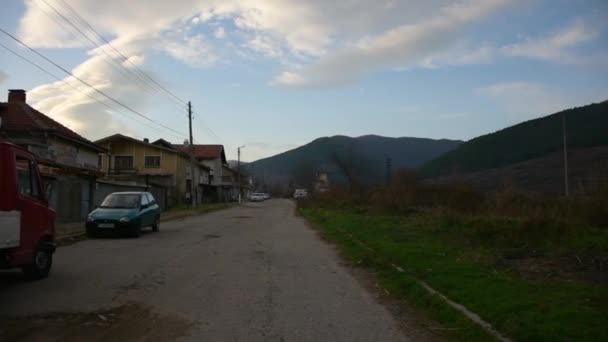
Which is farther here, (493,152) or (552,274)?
(493,152)

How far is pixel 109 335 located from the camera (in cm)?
561

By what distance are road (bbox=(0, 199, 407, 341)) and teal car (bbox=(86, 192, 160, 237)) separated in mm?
4429

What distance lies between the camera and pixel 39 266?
29.2 feet

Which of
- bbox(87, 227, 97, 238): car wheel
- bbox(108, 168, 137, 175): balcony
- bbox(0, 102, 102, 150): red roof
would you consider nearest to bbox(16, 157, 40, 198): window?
bbox(87, 227, 97, 238): car wheel

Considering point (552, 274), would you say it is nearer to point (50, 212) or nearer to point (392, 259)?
point (392, 259)

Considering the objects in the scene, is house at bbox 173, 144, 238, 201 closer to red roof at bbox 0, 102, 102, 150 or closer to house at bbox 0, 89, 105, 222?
house at bbox 0, 89, 105, 222

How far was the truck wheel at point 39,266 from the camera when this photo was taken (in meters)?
8.71

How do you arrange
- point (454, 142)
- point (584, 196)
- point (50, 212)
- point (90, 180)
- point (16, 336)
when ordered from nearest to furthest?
point (16, 336) → point (50, 212) → point (584, 196) → point (90, 180) → point (454, 142)

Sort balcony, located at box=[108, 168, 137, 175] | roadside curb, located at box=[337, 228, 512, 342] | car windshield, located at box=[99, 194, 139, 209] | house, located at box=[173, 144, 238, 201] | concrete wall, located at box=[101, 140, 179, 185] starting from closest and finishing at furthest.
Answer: roadside curb, located at box=[337, 228, 512, 342] → car windshield, located at box=[99, 194, 139, 209] → balcony, located at box=[108, 168, 137, 175] → concrete wall, located at box=[101, 140, 179, 185] → house, located at box=[173, 144, 238, 201]

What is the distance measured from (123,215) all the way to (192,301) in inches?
432

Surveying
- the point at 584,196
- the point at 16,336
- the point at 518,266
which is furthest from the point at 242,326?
the point at 584,196

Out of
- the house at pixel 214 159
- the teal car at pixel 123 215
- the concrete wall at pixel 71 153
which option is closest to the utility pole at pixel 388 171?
the teal car at pixel 123 215

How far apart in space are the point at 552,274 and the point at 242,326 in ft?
17.4

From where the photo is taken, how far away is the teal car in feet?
56.7
